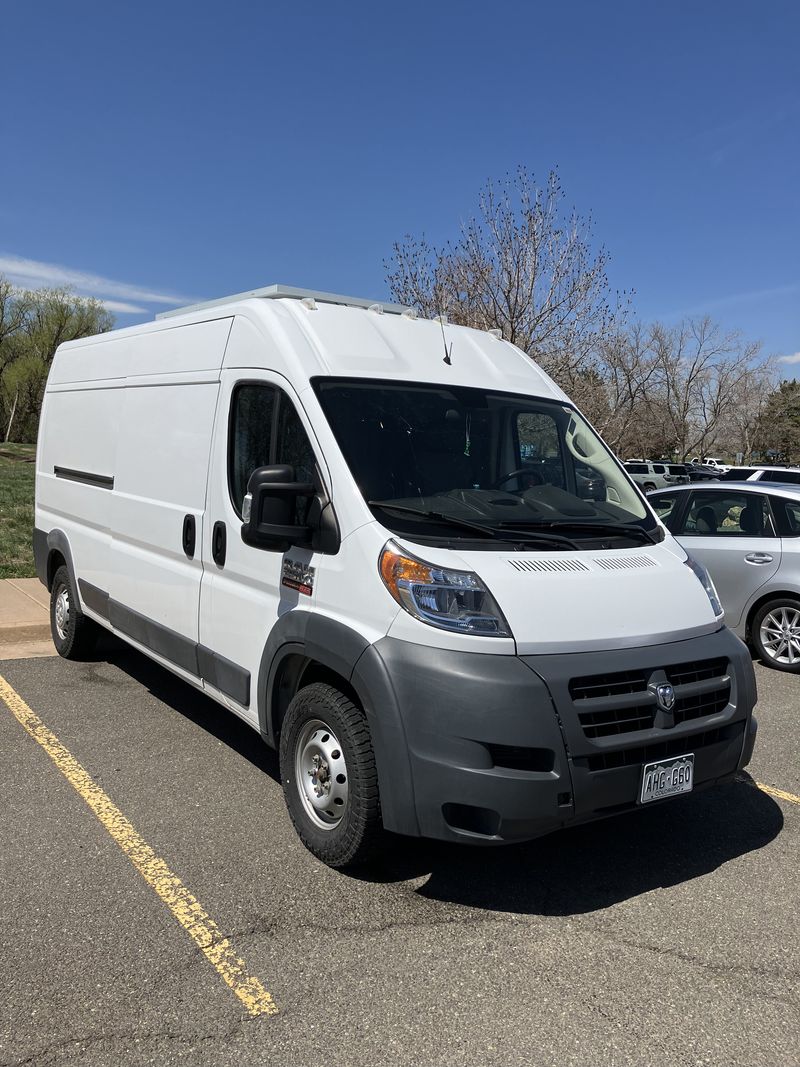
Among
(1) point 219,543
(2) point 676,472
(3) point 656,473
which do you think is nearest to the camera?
(1) point 219,543

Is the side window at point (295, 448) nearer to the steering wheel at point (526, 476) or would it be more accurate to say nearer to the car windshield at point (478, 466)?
the car windshield at point (478, 466)

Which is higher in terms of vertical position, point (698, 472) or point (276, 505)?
point (276, 505)

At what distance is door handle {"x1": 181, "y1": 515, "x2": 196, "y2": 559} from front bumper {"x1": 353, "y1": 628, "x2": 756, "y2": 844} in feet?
5.60

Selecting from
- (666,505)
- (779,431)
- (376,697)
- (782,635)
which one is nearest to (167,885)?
(376,697)

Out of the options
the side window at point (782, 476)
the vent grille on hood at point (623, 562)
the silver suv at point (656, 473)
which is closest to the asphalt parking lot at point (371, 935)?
the vent grille on hood at point (623, 562)

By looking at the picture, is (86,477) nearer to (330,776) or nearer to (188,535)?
(188,535)

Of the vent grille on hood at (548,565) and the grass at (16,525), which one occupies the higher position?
the vent grille on hood at (548,565)

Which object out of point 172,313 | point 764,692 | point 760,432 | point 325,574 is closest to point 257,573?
point 325,574

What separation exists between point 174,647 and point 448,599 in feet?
7.45

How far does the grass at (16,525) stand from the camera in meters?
10.3

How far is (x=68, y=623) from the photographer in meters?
6.81

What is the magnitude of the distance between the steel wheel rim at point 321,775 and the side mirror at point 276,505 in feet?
2.63

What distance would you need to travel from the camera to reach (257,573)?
4172 millimetres

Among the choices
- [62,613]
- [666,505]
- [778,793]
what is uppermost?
[666,505]
